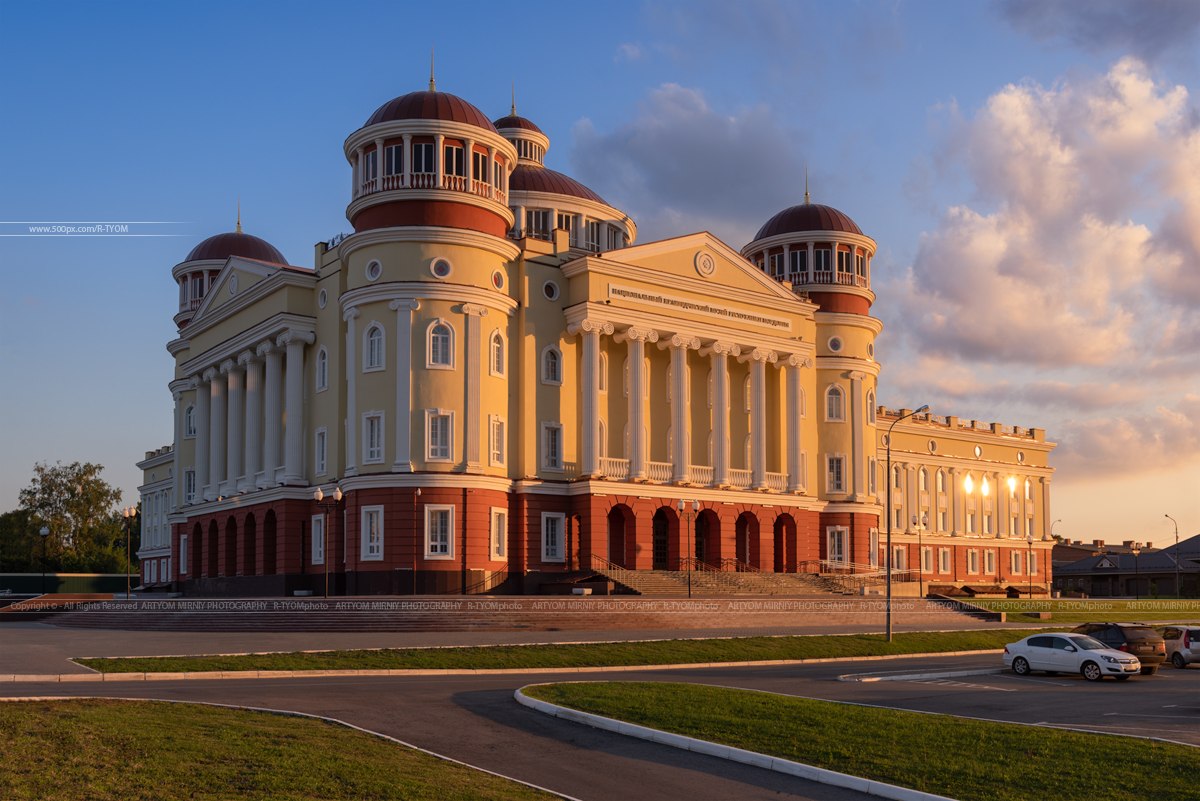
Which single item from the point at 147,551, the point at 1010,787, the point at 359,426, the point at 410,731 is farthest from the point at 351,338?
the point at 147,551

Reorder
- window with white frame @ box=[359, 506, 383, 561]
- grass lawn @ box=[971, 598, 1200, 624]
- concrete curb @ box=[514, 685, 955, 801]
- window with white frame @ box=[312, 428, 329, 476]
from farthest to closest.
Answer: grass lawn @ box=[971, 598, 1200, 624] → window with white frame @ box=[312, 428, 329, 476] → window with white frame @ box=[359, 506, 383, 561] → concrete curb @ box=[514, 685, 955, 801]

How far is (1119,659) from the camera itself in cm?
3356

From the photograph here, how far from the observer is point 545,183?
76188mm

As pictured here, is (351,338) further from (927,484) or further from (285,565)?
(927,484)

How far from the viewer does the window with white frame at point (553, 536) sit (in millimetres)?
60312

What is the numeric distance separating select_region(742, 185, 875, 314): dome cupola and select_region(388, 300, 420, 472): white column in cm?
2724

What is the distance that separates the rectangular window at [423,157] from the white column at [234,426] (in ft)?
60.5

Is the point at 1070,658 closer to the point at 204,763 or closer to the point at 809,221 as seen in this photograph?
the point at 204,763

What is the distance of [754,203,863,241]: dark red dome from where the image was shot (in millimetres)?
75688

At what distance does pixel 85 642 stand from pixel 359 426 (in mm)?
20436

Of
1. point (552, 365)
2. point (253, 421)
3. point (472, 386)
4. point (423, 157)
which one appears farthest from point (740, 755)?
point (253, 421)

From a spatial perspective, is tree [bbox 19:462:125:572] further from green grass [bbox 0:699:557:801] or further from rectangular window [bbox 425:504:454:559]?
green grass [bbox 0:699:557:801]

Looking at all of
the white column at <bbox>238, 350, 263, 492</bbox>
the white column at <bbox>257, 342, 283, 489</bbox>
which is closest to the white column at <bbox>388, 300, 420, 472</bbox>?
the white column at <bbox>257, 342, 283, 489</bbox>

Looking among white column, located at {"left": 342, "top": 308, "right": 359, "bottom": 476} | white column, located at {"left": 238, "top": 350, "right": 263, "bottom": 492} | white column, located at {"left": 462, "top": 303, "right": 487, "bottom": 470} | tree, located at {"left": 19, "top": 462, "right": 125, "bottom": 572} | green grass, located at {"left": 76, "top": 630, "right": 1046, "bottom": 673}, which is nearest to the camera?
green grass, located at {"left": 76, "top": 630, "right": 1046, "bottom": 673}
